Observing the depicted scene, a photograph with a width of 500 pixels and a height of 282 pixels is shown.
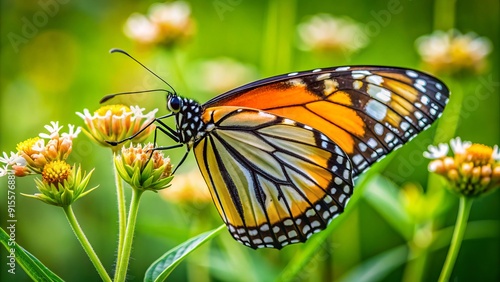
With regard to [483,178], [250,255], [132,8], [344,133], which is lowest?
[250,255]

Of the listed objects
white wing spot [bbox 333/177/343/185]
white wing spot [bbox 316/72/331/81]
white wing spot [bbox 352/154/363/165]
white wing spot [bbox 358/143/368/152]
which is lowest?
white wing spot [bbox 333/177/343/185]

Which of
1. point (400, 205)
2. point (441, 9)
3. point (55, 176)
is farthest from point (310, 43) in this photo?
point (55, 176)

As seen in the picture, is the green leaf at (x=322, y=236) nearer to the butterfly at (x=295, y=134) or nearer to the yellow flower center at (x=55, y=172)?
the butterfly at (x=295, y=134)

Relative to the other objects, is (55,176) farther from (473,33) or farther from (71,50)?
(473,33)

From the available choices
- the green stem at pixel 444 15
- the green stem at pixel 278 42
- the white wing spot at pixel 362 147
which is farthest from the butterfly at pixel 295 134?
the green stem at pixel 444 15

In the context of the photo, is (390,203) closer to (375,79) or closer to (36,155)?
(375,79)

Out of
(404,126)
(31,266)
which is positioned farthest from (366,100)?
(31,266)

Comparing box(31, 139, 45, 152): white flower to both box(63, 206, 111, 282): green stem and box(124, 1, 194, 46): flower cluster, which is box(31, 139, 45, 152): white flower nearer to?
box(63, 206, 111, 282): green stem

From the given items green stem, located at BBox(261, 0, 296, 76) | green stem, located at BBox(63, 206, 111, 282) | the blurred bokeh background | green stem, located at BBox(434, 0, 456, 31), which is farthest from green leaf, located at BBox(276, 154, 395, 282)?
green stem, located at BBox(434, 0, 456, 31)
